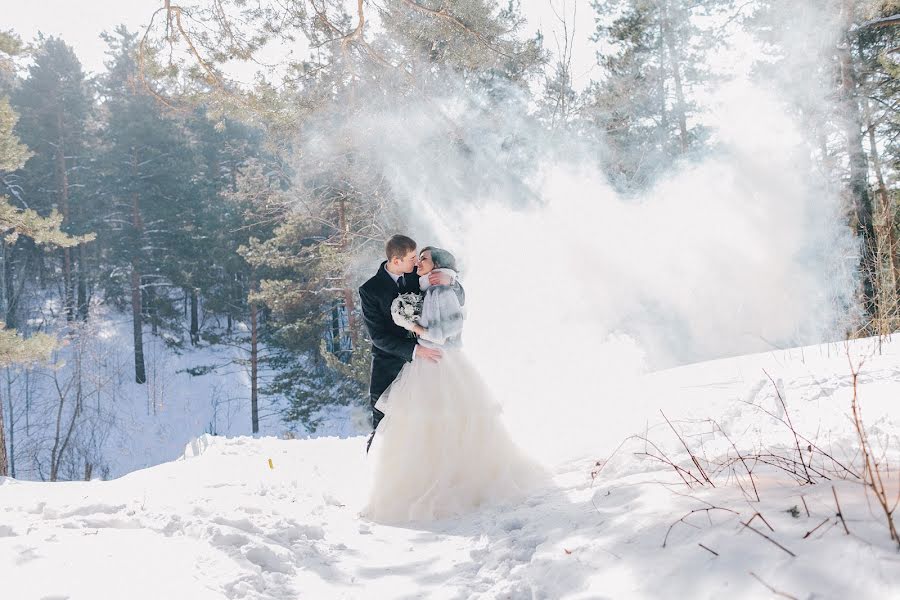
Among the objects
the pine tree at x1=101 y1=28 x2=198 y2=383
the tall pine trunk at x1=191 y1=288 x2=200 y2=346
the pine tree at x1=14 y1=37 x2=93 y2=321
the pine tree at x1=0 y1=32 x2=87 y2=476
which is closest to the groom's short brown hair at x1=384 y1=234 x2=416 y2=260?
the pine tree at x1=0 y1=32 x2=87 y2=476

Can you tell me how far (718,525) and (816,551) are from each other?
0.42m

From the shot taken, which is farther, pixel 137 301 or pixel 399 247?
pixel 137 301

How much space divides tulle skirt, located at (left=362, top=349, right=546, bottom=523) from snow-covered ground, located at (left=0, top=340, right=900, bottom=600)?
0.64 ft

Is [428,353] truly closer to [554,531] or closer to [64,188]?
[554,531]

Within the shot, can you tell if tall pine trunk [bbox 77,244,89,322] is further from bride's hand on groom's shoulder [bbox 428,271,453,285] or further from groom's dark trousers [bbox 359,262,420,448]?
bride's hand on groom's shoulder [bbox 428,271,453,285]

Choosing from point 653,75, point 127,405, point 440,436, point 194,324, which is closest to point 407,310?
point 440,436

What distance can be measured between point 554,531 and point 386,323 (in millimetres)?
2070

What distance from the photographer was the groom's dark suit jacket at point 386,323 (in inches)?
167

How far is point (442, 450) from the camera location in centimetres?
400

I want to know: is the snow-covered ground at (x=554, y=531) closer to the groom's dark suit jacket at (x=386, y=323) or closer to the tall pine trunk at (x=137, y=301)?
the groom's dark suit jacket at (x=386, y=323)

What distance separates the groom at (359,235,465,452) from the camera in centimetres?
416

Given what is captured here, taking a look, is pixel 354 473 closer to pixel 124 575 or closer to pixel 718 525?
pixel 124 575

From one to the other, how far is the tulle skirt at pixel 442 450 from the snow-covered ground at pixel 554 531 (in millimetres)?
194

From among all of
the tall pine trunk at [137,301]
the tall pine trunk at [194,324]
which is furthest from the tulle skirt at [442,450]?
the tall pine trunk at [194,324]
